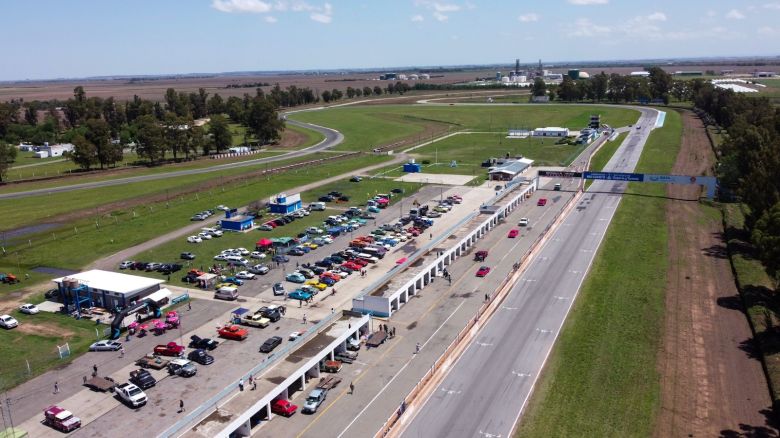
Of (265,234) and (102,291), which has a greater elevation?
(102,291)

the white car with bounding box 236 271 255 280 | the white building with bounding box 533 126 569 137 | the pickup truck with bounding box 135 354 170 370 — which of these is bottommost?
the pickup truck with bounding box 135 354 170 370

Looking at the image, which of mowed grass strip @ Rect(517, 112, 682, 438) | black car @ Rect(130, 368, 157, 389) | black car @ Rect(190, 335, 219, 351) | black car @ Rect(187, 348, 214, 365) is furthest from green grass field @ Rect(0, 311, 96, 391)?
mowed grass strip @ Rect(517, 112, 682, 438)

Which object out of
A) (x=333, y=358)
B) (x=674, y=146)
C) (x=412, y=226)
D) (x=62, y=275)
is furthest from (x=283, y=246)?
(x=674, y=146)

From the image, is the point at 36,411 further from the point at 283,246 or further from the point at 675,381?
the point at 675,381

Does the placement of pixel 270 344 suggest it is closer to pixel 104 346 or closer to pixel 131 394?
pixel 131 394

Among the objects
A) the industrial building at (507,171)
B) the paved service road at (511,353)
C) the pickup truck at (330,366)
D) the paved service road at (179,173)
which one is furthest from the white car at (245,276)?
the paved service road at (179,173)

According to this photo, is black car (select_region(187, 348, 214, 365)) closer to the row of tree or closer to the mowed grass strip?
the mowed grass strip

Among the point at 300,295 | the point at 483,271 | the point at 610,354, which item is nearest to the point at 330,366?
the point at 300,295

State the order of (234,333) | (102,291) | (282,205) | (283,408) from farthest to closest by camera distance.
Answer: (282,205) < (102,291) < (234,333) < (283,408)
